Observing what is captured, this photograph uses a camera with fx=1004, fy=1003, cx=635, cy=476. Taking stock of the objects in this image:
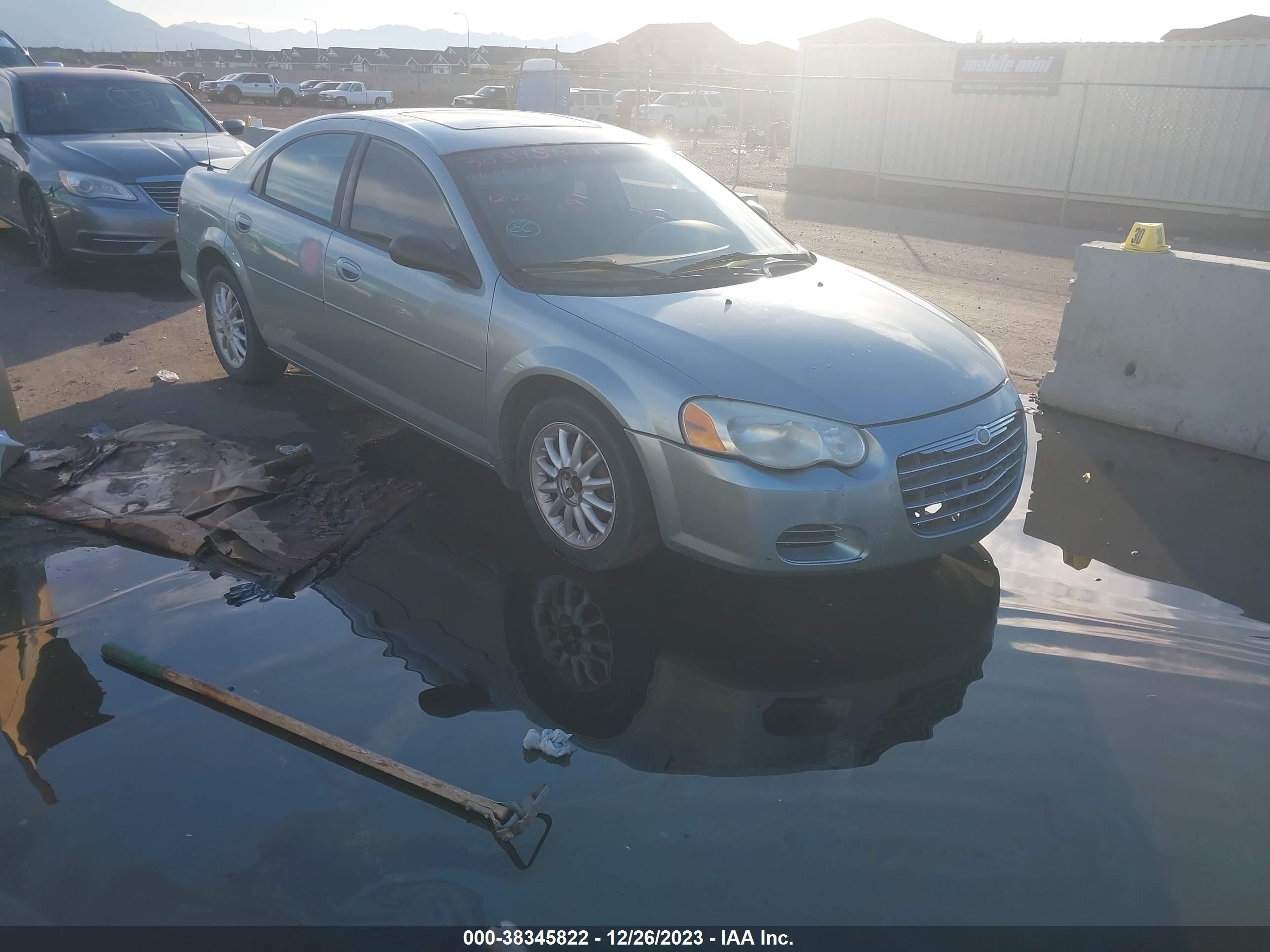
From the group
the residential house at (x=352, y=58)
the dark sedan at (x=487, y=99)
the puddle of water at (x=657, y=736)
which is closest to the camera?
the puddle of water at (x=657, y=736)

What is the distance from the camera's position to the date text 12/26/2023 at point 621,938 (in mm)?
2461

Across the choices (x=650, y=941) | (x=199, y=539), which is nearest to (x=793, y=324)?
(x=650, y=941)

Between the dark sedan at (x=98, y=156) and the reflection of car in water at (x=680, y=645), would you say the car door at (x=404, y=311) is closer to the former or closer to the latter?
the reflection of car in water at (x=680, y=645)

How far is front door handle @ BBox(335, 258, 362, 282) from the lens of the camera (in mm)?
4941

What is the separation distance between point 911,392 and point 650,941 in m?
2.20

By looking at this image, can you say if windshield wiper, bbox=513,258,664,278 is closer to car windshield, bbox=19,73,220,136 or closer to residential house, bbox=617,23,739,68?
car windshield, bbox=19,73,220,136

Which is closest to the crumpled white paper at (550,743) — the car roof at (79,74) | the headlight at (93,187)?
the headlight at (93,187)

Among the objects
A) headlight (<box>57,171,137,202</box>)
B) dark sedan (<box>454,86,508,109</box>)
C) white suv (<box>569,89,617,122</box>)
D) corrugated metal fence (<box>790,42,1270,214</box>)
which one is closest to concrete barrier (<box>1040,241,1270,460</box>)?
headlight (<box>57,171,137,202</box>)

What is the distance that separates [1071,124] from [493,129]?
592 inches

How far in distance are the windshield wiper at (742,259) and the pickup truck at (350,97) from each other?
46.3 meters

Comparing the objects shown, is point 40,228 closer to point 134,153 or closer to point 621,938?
point 134,153

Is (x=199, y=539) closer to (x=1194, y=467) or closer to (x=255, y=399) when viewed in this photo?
(x=255, y=399)

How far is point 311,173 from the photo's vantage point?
5473 millimetres

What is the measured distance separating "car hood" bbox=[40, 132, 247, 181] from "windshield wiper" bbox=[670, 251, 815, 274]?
627cm
